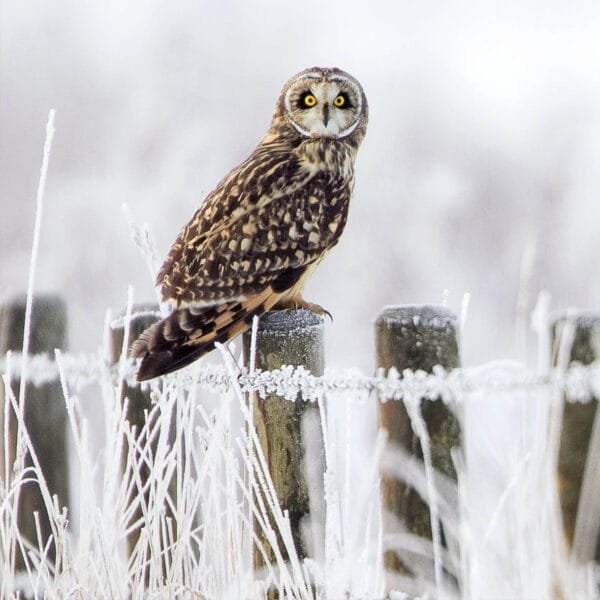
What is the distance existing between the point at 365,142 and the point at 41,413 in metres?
0.71

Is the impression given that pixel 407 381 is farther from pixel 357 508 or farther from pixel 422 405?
pixel 357 508

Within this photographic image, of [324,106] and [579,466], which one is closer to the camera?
[579,466]

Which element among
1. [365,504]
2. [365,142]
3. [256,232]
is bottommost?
[365,504]

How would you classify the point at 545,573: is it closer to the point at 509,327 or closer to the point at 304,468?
the point at 304,468

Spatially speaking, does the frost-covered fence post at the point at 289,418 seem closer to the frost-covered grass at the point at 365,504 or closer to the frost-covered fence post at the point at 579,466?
the frost-covered grass at the point at 365,504

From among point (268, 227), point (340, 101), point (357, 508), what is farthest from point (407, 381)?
point (340, 101)

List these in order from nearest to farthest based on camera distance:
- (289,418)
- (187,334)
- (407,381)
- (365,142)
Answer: (407,381) < (289,418) < (187,334) < (365,142)

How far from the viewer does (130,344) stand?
1353 millimetres

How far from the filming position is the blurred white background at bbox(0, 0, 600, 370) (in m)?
1.51

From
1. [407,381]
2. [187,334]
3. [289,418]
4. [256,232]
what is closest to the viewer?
[407,381]

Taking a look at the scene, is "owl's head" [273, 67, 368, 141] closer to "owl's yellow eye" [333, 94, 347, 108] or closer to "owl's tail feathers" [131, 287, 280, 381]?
"owl's yellow eye" [333, 94, 347, 108]

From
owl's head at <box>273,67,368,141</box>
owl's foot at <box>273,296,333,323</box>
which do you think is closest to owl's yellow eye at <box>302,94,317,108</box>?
owl's head at <box>273,67,368,141</box>

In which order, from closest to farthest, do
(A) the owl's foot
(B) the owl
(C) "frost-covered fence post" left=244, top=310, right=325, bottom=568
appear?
(C) "frost-covered fence post" left=244, top=310, right=325, bottom=568
(B) the owl
(A) the owl's foot

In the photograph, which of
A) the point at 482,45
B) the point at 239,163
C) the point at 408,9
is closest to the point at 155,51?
the point at 239,163
